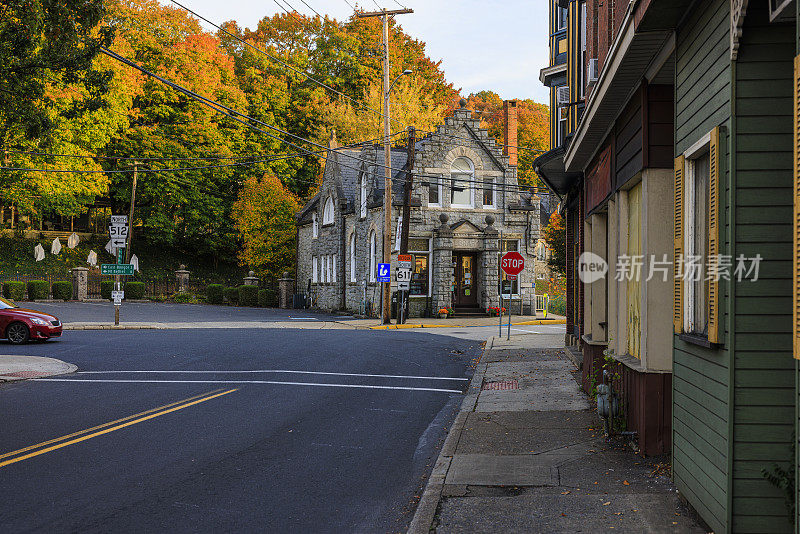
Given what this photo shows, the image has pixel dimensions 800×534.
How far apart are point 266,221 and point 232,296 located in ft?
18.9

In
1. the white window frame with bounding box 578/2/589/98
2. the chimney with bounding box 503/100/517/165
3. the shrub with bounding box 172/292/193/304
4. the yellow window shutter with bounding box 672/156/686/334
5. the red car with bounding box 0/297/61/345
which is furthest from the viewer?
the shrub with bounding box 172/292/193/304

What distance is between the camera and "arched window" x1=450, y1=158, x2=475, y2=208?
36.8 m

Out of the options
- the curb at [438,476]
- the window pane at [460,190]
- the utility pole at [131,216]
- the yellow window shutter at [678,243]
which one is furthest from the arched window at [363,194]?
the yellow window shutter at [678,243]

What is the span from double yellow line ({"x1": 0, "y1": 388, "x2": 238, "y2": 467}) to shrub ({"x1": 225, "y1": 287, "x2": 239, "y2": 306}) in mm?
37721

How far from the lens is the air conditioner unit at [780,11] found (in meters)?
4.30

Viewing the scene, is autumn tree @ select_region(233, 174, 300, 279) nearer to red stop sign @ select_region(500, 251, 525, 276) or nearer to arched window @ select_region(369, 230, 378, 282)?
arched window @ select_region(369, 230, 378, 282)

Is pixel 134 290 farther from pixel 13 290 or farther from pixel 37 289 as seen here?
pixel 13 290

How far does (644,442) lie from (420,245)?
28.8 meters

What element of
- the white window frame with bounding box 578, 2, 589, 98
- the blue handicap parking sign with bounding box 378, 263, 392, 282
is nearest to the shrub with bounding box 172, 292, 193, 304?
the blue handicap parking sign with bounding box 378, 263, 392, 282

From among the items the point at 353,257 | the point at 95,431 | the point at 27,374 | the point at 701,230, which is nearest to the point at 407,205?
the point at 353,257

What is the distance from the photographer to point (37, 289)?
43312mm

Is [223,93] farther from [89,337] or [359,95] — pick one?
→ [89,337]

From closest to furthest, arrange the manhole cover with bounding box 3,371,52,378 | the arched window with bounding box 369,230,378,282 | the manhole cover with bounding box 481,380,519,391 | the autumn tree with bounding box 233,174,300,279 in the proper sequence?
1. the manhole cover with bounding box 481,380,519,391
2. the manhole cover with bounding box 3,371,52,378
3. the arched window with bounding box 369,230,378,282
4. the autumn tree with bounding box 233,174,300,279

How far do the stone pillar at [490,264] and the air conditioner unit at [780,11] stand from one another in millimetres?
31788
